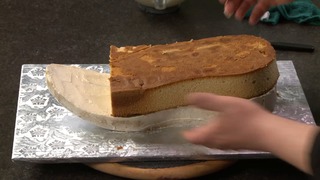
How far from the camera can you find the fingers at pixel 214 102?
79 centimetres

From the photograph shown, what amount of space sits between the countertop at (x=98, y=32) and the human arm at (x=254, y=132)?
43 centimetres

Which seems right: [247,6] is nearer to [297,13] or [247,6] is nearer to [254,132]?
[297,13]

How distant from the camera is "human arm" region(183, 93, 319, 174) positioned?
0.74 meters

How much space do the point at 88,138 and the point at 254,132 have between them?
1.24 ft

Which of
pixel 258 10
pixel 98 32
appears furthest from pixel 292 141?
pixel 98 32

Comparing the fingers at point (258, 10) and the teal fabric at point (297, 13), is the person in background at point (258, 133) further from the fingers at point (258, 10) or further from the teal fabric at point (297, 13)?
the teal fabric at point (297, 13)

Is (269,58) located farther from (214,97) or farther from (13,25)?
(13,25)

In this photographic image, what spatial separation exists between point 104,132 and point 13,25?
58 centimetres

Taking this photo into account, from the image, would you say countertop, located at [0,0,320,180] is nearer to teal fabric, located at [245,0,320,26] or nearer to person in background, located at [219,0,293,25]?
teal fabric, located at [245,0,320,26]

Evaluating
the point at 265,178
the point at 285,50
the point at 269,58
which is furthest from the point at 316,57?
the point at 265,178

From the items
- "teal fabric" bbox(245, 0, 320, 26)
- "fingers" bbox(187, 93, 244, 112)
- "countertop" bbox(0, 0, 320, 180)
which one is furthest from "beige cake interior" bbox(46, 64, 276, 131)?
"teal fabric" bbox(245, 0, 320, 26)

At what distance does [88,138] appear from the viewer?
1.03 metres

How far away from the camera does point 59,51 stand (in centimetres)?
138

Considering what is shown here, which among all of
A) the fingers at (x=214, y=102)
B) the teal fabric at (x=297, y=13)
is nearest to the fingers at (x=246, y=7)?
the teal fabric at (x=297, y=13)
